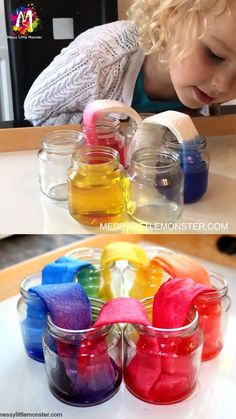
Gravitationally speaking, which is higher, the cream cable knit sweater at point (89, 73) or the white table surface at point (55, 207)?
the cream cable knit sweater at point (89, 73)

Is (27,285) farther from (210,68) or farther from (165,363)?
(210,68)

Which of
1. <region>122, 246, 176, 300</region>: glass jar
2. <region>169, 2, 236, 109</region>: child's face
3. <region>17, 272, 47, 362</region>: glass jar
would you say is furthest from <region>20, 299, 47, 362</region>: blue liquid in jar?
<region>169, 2, 236, 109</region>: child's face

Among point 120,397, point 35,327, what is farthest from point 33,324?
point 120,397

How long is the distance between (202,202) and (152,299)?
0.13 m

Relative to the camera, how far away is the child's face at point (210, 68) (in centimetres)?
49

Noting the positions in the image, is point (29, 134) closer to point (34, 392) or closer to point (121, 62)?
point (121, 62)

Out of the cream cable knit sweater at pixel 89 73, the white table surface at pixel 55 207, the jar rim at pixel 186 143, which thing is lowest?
the white table surface at pixel 55 207

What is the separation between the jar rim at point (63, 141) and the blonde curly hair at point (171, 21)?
0.10 meters

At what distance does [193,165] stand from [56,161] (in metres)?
0.12

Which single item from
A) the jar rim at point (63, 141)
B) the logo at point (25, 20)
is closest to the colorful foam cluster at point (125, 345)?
the jar rim at point (63, 141)

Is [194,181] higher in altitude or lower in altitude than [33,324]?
higher

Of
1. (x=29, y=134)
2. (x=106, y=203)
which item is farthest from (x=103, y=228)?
(x=29, y=134)

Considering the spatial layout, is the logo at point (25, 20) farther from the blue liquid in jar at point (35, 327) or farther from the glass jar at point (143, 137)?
the blue liquid in jar at point (35, 327)

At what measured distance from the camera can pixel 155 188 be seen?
499mm
